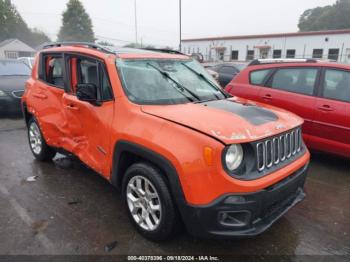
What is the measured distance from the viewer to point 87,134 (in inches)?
139

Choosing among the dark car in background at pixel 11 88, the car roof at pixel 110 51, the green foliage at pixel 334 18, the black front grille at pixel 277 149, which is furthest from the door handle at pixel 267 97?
the green foliage at pixel 334 18

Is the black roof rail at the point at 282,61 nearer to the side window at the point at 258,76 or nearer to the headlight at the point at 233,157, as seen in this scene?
the side window at the point at 258,76

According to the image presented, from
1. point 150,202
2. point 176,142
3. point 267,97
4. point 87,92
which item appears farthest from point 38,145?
point 267,97

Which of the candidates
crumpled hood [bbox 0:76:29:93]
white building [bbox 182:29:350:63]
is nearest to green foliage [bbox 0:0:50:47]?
white building [bbox 182:29:350:63]

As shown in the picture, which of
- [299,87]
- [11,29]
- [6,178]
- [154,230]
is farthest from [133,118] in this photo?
[11,29]

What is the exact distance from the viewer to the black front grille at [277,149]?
251 cm

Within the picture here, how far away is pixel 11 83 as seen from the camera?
8281 millimetres

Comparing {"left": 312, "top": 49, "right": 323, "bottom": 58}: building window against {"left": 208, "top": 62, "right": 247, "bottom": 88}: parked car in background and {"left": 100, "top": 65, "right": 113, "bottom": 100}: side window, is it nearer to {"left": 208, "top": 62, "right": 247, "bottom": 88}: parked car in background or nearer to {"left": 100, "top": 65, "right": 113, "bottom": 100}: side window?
{"left": 208, "top": 62, "right": 247, "bottom": 88}: parked car in background

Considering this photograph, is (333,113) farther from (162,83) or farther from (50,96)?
(50,96)

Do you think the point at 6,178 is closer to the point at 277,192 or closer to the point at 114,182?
the point at 114,182

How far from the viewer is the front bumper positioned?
7.67 ft

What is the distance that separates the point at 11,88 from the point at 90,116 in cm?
590

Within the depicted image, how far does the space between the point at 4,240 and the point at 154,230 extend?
1.45 m

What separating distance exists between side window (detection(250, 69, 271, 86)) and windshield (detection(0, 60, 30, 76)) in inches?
275
